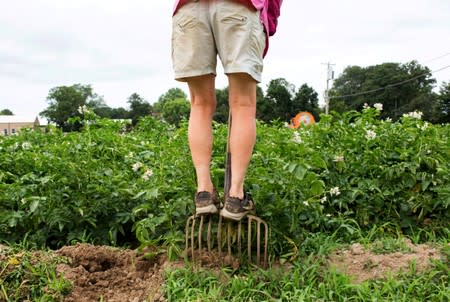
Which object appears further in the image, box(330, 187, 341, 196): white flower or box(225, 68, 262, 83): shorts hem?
Answer: box(330, 187, 341, 196): white flower

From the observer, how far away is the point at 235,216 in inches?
108

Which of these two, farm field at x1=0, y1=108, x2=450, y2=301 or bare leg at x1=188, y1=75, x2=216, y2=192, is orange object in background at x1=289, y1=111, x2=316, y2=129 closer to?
farm field at x1=0, y1=108, x2=450, y2=301

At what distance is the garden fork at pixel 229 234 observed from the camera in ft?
9.33

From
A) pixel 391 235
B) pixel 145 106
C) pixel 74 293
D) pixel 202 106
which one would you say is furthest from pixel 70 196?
pixel 145 106

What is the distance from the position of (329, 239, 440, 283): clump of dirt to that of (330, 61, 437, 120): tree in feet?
199

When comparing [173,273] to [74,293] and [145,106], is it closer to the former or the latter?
[74,293]

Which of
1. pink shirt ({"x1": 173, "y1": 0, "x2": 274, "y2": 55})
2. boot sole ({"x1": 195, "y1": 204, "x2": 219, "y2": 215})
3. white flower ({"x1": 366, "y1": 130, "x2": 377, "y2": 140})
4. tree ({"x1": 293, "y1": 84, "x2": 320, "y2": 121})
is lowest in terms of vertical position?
boot sole ({"x1": 195, "y1": 204, "x2": 219, "y2": 215})

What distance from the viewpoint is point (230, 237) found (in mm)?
2889

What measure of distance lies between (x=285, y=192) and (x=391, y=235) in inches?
46.0

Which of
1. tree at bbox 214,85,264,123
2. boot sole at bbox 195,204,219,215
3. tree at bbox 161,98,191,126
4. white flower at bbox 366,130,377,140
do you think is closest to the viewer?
boot sole at bbox 195,204,219,215

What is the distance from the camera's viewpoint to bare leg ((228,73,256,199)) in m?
2.81

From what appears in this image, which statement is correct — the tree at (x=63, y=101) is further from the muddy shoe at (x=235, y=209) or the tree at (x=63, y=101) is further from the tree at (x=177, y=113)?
the muddy shoe at (x=235, y=209)

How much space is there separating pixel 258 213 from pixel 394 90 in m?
69.8

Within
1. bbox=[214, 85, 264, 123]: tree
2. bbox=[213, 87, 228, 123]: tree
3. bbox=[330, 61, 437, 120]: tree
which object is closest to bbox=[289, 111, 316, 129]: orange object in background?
bbox=[214, 85, 264, 123]: tree
